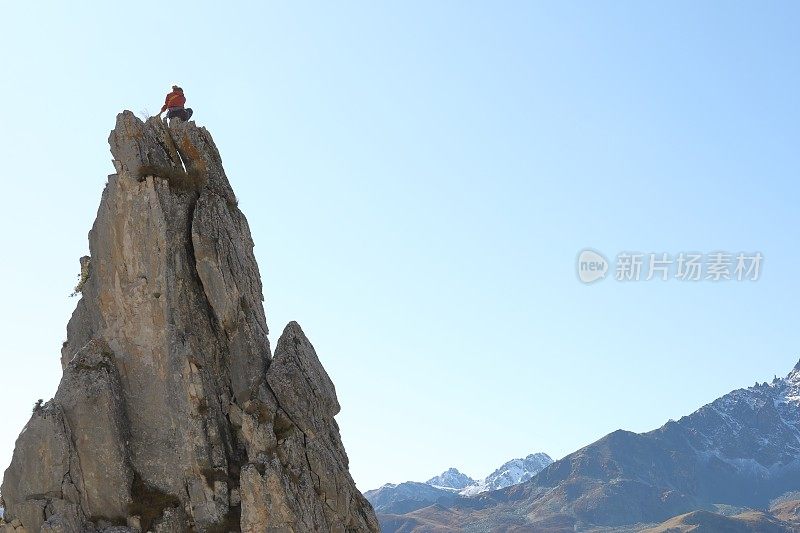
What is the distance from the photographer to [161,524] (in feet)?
128

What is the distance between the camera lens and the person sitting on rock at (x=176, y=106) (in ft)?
157

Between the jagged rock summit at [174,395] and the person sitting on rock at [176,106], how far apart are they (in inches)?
72.8

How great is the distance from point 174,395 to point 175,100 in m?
16.1

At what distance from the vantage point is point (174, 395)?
41.5 meters

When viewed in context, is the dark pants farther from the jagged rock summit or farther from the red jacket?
the jagged rock summit

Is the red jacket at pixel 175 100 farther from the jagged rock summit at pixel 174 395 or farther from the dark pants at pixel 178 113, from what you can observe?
the jagged rock summit at pixel 174 395

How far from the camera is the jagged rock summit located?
39844 mm

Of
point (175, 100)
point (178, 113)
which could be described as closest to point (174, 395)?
point (178, 113)

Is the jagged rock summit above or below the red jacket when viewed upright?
below

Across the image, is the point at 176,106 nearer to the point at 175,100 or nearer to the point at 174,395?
the point at 175,100

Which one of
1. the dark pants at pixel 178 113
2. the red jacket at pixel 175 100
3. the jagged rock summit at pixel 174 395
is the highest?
the red jacket at pixel 175 100

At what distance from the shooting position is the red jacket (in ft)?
157

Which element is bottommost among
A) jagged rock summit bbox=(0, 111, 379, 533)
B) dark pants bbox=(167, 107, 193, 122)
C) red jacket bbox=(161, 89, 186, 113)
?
jagged rock summit bbox=(0, 111, 379, 533)

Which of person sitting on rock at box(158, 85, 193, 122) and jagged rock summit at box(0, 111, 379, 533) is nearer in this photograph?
jagged rock summit at box(0, 111, 379, 533)
